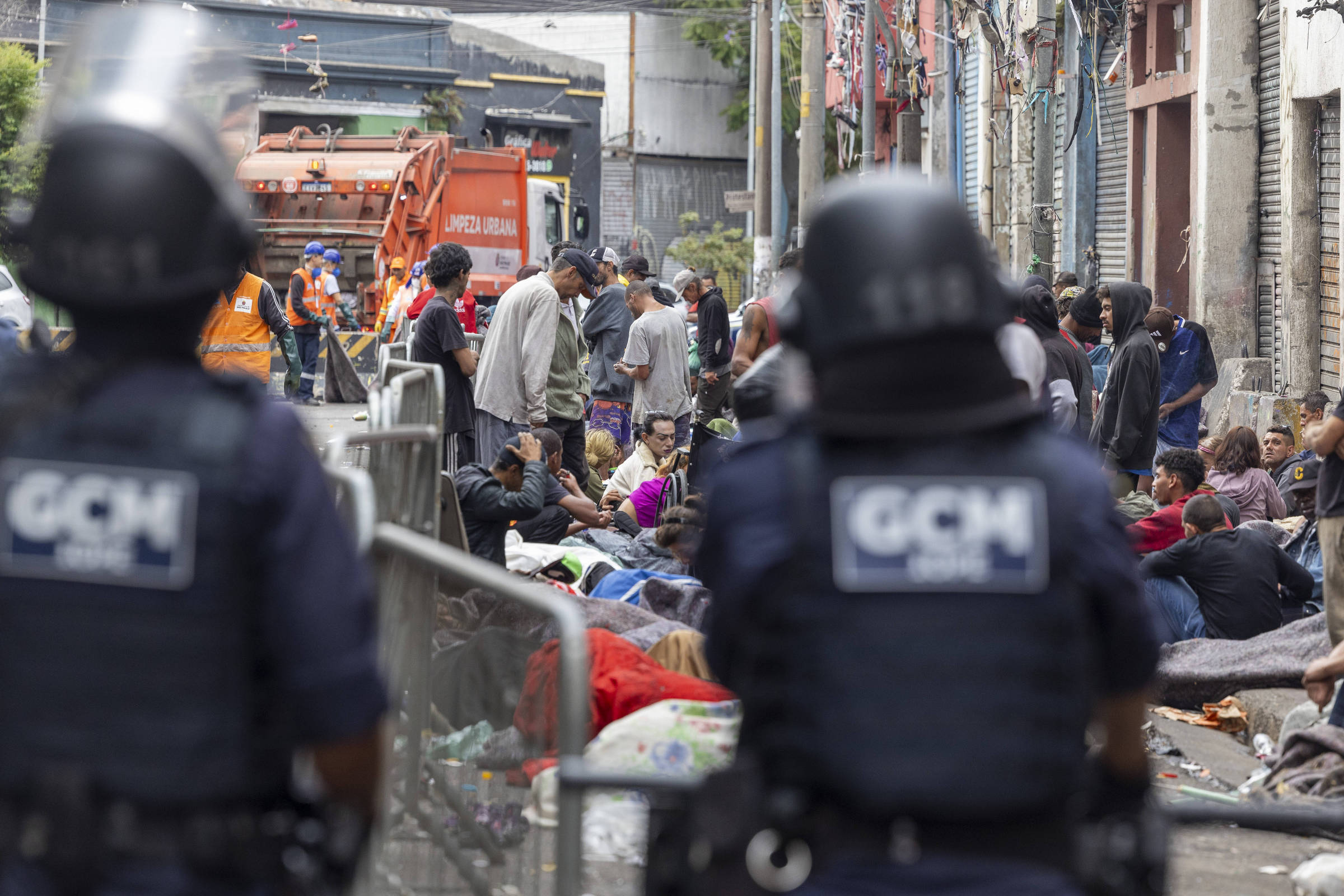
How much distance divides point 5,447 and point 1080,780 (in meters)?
1.27

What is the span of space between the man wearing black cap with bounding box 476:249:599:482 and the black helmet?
721 centimetres

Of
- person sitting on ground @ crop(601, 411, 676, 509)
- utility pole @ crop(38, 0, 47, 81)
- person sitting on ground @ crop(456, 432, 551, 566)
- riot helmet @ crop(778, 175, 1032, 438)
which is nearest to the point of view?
riot helmet @ crop(778, 175, 1032, 438)

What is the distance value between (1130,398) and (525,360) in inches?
136

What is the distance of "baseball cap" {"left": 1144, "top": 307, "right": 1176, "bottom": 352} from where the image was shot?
10.3 meters

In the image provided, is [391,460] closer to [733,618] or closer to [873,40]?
[733,618]

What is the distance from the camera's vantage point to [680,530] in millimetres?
7809

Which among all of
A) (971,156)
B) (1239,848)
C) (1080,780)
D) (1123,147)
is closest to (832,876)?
(1080,780)

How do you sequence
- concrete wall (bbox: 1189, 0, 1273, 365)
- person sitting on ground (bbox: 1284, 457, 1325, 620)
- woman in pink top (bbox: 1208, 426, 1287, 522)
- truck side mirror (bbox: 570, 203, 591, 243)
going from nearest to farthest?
person sitting on ground (bbox: 1284, 457, 1325, 620)
woman in pink top (bbox: 1208, 426, 1287, 522)
concrete wall (bbox: 1189, 0, 1273, 365)
truck side mirror (bbox: 570, 203, 591, 243)

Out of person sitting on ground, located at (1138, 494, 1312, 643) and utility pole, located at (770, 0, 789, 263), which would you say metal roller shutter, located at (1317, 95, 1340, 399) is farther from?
utility pole, located at (770, 0, 789, 263)

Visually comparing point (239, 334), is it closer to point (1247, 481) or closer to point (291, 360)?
point (291, 360)

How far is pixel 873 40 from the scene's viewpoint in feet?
63.1

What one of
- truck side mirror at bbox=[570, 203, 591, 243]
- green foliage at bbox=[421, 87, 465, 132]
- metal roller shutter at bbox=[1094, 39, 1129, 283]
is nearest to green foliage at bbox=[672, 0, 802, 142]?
green foliage at bbox=[421, 87, 465, 132]

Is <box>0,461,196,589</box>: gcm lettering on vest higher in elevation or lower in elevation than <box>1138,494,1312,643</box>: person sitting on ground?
higher

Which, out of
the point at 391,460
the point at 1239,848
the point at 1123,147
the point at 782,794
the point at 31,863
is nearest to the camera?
the point at 31,863
